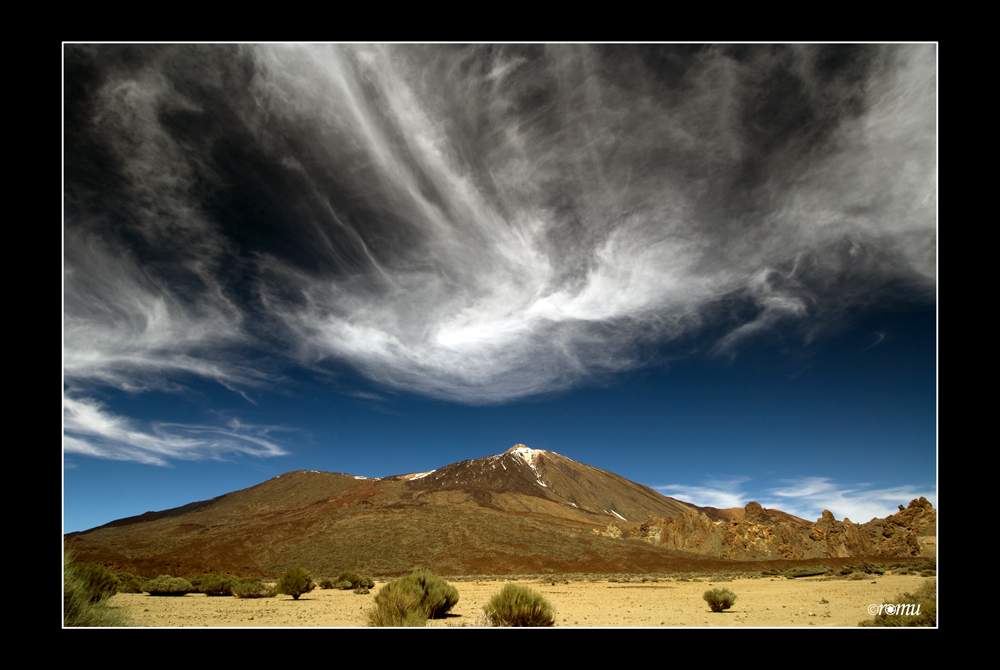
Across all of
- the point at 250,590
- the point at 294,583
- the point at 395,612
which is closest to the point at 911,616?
the point at 395,612

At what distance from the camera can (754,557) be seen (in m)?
64.9

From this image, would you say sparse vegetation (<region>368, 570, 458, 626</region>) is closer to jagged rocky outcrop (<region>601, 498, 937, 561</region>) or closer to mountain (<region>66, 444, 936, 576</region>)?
mountain (<region>66, 444, 936, 576</region>)

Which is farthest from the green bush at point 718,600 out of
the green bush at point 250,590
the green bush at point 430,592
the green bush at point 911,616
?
the green bush at point 250,590

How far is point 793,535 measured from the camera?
2628 inches

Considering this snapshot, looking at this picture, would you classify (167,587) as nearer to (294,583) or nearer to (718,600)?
(294,583)

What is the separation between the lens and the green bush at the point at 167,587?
22.5 metres

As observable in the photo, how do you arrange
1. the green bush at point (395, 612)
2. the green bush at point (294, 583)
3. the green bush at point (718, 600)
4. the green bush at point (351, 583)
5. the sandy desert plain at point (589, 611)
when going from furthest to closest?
the green bush at point (351, 583), the green bush at point (294, 583), the green bush at point (718, 600), the sandy desert plain at point (589, 611), the green bush at point (395, 612)

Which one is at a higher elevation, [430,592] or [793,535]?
[430,592]

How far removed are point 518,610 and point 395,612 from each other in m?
2.93

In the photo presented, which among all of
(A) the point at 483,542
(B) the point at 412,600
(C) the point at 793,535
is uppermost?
(B) the point at 412,600

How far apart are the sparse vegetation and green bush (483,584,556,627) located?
180 centimetres

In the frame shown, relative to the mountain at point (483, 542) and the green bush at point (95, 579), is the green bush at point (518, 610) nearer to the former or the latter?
the green bush at point (95, 579)

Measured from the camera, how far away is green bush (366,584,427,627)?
1094 cm
